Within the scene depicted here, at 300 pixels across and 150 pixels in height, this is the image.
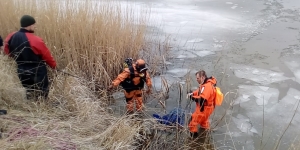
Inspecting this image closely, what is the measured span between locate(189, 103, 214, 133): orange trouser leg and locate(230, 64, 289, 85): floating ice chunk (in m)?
2.00

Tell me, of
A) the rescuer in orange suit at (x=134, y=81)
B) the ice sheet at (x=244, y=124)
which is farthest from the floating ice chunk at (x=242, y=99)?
the rescuer in orange suit at (x=134, y=81)

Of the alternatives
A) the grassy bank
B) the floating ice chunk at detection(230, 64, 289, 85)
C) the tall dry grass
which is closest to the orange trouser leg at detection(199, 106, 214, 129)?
the grassy bank

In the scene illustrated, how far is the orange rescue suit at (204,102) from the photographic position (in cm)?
385

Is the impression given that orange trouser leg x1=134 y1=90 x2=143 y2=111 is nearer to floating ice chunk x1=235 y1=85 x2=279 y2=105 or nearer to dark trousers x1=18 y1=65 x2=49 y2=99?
dark trousers x1=18 y1=65 x2=49 y2=99

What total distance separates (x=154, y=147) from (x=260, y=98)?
2318 mm

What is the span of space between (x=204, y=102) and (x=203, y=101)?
91mm

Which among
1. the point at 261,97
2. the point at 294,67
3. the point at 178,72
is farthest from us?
the point at 294,67

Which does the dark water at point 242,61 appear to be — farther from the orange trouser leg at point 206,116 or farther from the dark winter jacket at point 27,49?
the dark winter jacket at point 27,49

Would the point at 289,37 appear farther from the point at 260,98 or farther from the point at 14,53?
the point at 14,53

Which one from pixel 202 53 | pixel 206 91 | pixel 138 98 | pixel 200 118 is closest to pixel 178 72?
pixel 202 53

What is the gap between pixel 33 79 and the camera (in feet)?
12.6

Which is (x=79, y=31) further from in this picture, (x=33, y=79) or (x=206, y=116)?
(x=206, y=116)

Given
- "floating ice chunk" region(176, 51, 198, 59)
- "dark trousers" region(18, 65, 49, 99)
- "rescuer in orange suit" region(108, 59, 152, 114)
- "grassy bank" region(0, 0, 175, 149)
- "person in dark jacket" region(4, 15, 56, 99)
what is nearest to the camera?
"grassy bank" region(0, 0, 175, 149)

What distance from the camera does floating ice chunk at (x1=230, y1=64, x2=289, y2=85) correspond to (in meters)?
5.62
